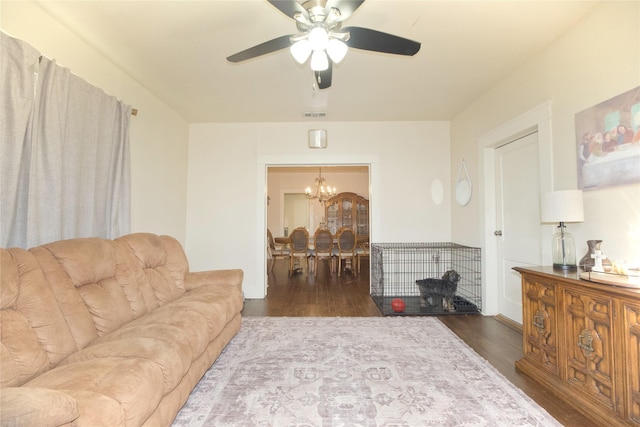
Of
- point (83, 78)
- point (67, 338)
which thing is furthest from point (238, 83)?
point (67, 338)

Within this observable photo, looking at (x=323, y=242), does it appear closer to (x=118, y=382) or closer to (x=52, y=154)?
(x=52, y=154)

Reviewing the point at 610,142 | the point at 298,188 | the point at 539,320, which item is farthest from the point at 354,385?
the point at 298,188

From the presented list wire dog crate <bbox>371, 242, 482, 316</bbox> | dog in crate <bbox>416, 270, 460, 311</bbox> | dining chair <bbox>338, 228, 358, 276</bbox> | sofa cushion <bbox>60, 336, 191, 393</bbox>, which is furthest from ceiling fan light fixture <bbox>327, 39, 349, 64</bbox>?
dining chair <bbox>338, 228, 358, 276</bbox>

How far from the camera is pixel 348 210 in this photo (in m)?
7.52

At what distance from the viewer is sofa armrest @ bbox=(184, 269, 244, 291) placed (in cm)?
253

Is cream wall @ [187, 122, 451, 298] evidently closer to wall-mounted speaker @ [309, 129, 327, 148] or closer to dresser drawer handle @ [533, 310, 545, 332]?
wall-mounted speaker @ [309, 129, 327, 148]

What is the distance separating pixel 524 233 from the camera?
9.26 feet

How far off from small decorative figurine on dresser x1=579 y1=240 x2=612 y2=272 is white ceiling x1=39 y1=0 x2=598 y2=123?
5.34 feet

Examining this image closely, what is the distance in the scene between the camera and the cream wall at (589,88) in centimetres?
169

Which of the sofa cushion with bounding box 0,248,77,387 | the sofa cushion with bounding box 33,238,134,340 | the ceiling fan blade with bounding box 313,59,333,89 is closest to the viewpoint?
the sofa cushion with bounding box 0,248,77,387

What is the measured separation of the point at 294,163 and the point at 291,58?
1743 mm

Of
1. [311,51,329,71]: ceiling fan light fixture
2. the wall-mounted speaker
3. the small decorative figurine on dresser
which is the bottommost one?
the small decorative figurine on dresser

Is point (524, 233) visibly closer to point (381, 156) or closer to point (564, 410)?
point (564, 410)

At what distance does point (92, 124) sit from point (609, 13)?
379 centimetres
